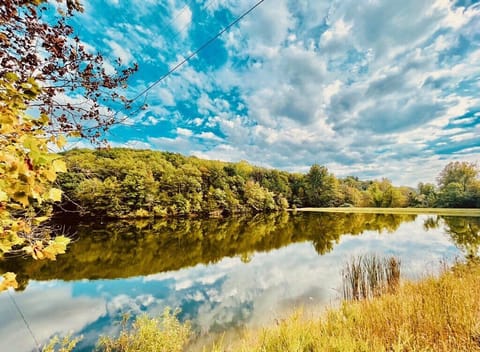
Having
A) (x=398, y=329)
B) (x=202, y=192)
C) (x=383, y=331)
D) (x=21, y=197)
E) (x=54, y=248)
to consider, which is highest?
(x=202, y=192)

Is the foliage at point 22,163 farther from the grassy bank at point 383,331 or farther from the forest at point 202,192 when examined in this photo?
the forest at point 202,192

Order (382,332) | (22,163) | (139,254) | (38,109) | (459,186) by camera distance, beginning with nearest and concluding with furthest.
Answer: (22,163) → (38,109) → (382,332) → (139,254) → (459,186)

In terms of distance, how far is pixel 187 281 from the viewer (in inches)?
432

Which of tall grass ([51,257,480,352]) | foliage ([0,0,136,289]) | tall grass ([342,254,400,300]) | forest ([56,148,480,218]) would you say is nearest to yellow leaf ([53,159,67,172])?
foliage ([0,0,136,289])

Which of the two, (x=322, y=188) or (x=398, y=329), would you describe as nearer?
(x=398, y=329)

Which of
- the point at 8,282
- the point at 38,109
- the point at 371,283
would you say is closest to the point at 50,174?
the point at 8,282

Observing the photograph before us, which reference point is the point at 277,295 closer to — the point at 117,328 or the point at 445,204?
the point at 117,328

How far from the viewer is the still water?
7234mm

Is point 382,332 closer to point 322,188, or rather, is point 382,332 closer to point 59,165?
point 59,165

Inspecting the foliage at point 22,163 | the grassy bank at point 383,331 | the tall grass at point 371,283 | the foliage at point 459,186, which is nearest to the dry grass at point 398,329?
the grassy bank at point 383,331

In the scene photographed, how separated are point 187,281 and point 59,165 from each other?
431 inches

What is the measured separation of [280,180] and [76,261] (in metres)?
66.7

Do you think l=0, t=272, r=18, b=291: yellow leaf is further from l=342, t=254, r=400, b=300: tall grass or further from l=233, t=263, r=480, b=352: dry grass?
l=342, t=254, r=400, b=300: tall grass

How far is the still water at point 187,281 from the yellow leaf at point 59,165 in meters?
6.40
